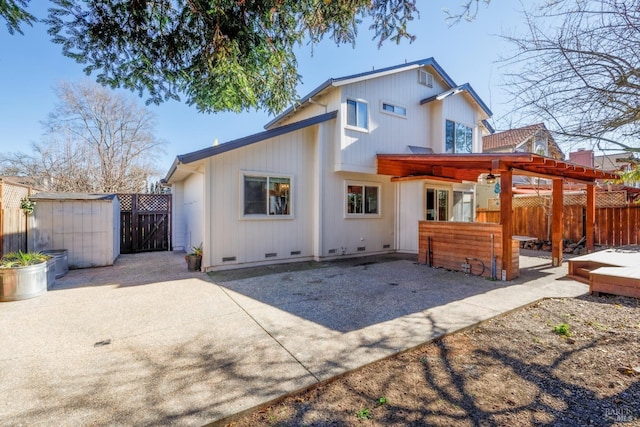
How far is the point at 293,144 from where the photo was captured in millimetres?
8469

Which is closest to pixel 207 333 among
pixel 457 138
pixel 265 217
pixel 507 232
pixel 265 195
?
pixel 265 217

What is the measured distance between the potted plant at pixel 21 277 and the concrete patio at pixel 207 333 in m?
0.20

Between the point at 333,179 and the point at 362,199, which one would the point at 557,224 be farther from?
the point at 333,179

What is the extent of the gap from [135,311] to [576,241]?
14752 mm

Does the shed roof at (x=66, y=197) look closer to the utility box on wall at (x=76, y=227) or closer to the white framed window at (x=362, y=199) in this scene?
the utility box on wall at (x=76, y=227)

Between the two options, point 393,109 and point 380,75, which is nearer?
point 380,75

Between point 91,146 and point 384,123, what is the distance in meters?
20.0

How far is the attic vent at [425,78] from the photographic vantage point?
1086 cm

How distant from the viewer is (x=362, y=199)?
979 centimetres

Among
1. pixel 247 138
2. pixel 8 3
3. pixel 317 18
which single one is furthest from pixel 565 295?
pixel 8 3

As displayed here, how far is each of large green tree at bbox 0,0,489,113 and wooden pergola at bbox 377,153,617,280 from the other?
373 cm

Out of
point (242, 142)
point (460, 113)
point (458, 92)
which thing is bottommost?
point (242, 142)

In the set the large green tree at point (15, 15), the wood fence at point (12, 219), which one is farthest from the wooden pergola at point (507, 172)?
the wood fence at point (12, 219)

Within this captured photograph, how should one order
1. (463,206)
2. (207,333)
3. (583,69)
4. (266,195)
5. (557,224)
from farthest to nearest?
1. (463,206)
2. (557,224)
3. (266,195)
4. (207,333)
5. (583,69)
